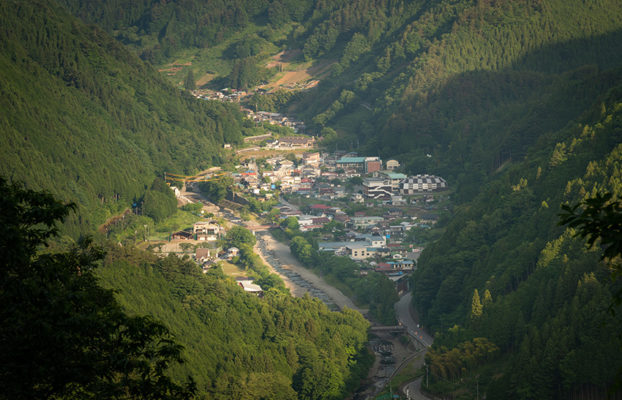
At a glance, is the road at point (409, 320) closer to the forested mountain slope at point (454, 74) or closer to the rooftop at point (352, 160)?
the forested mountain slope at point (454, 74)

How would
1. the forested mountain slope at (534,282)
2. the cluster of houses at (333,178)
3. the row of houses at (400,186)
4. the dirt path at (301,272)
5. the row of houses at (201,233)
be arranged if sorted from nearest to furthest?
the forested mountain slope at (534,282) → the dirt path at (301,272) → the row of houses at (201,233) → the row of houses at (400,186) → the cluster of houses at (333,178)

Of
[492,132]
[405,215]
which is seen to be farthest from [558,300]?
[492,132]

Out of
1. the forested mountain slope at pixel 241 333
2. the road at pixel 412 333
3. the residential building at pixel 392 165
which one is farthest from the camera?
the residential building at pixel 392 165

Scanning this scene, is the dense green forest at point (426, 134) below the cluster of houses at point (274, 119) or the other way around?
the other way around

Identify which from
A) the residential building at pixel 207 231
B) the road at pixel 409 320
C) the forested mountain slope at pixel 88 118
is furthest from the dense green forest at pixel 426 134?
the residential building at pixel 207 231

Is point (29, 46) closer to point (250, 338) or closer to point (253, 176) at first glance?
point (253, 176)

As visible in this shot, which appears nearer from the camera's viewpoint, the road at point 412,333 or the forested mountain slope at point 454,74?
the road at point 412,333

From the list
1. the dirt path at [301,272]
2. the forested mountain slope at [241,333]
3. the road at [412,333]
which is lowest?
the dirt path at [301,272]

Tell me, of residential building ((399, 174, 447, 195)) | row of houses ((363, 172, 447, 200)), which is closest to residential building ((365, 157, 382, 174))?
row of houses ((363, 172, 447, 200))
